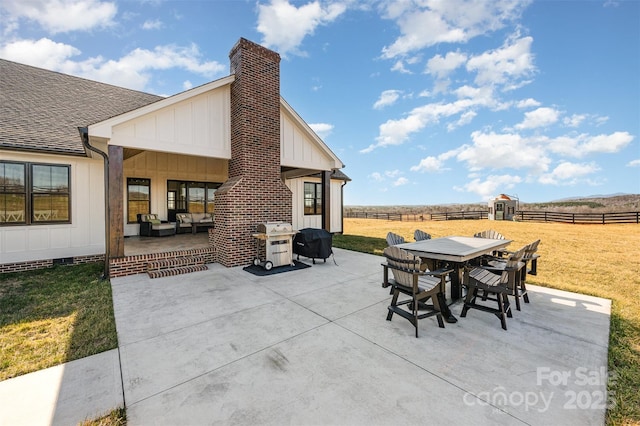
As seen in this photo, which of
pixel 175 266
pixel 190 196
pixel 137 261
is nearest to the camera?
pixel 137 261

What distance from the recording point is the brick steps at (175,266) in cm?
639

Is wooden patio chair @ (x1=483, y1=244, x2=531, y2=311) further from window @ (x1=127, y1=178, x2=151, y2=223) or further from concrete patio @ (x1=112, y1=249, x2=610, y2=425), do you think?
window @ (x1=127, y1=178, x2=151, y2=223)

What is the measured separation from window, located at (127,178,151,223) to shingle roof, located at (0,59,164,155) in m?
2.49

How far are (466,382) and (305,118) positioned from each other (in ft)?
28.0

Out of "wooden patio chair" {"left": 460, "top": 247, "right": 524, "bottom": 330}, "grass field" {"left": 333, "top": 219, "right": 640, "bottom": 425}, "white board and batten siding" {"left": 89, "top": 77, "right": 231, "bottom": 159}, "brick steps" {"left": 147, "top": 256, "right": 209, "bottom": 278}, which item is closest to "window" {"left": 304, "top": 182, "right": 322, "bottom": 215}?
"grass field" {"left": 333, "top": 219, "right": 640, "bottom": 425}

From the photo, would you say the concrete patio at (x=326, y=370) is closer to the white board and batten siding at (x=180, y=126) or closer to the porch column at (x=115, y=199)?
the porch column at (x=115, y=199)

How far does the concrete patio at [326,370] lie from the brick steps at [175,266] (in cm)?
184

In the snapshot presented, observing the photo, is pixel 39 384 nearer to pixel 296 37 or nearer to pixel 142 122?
pixel 142 122

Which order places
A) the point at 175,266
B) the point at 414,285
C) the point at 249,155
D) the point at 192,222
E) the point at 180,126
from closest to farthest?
the point at 414,285, the point at 175,266, the point at 180,126, the point at 249,155, the point at 192,222

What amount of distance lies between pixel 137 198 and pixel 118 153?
5.00 m

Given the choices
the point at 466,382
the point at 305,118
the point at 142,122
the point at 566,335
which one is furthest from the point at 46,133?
the point at 566,335

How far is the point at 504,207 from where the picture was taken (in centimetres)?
2628

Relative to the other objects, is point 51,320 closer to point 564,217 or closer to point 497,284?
point 497,284

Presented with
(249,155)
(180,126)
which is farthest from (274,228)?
(180,126)
